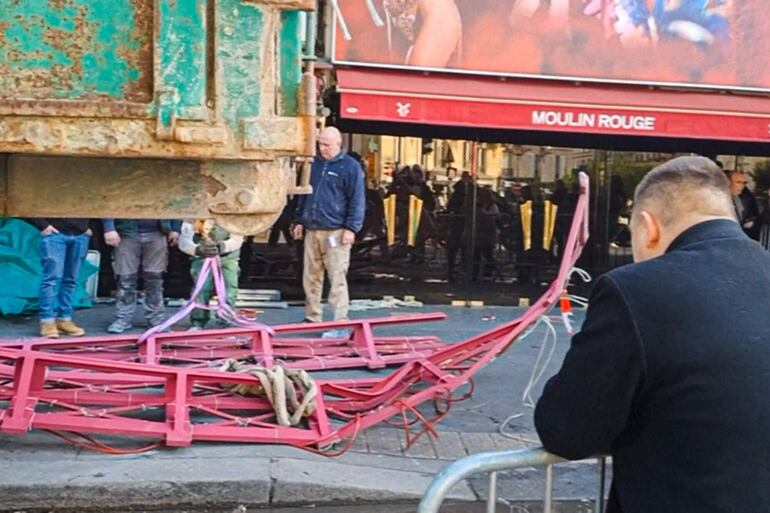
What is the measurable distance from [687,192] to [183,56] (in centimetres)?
127

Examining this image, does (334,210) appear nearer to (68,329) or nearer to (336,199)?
(336,199)

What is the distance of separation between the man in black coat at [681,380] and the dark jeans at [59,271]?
681 centimetres

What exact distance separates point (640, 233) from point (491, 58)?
26.0 feet

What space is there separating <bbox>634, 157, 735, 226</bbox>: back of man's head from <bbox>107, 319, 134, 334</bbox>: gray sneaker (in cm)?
698

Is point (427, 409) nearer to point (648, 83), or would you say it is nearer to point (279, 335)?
point (279, 335)

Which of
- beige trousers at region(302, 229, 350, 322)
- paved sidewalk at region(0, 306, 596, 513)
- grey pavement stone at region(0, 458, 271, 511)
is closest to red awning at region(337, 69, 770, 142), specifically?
beige trousers at region(302, 229, 350, 322)

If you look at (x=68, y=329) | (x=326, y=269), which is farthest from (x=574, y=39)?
(x=68, y=329)

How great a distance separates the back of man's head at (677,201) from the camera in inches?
86.7

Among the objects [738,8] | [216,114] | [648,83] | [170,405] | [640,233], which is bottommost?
[170,405]

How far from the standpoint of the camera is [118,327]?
8469 millimetres

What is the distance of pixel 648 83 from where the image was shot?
10.2 m

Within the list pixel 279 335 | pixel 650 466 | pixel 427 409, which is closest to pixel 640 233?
pixel 650 466

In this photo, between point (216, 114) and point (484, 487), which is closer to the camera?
point (216, 114)

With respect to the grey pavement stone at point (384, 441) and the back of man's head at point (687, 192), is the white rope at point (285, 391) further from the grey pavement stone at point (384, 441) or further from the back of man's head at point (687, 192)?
the back of man's head at point (687, 192)
